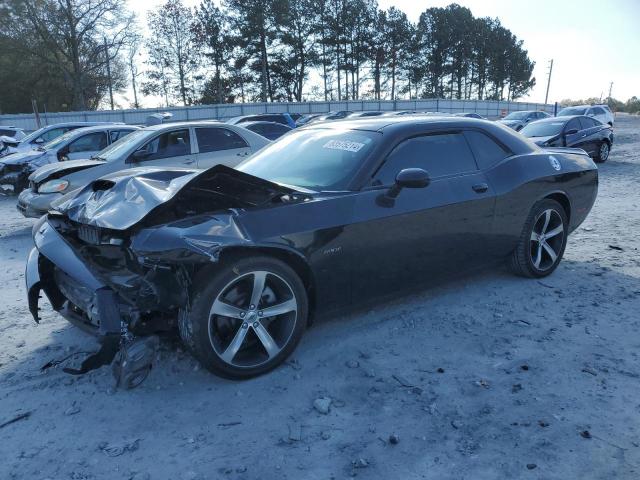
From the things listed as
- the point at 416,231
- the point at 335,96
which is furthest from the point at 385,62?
the point at 416,231

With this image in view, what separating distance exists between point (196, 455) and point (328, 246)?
1.45 m

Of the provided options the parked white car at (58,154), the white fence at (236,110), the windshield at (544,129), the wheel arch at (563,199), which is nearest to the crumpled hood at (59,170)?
the parked white car at (58,154)

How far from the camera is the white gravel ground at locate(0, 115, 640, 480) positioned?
2.37 metres

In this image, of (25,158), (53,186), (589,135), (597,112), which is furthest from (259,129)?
(597,112)

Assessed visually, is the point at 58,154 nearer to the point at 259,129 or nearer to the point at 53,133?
the point at 53,133

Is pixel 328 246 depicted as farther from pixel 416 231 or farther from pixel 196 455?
pixel 196 455

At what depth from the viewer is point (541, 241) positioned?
471cm

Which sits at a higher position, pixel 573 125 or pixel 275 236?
pixel 275 236

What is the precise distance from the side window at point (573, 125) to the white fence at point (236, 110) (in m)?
24.5

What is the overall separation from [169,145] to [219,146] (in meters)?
0.88

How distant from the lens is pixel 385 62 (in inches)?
2160

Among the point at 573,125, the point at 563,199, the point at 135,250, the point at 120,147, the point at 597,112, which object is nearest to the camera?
the point at 135,250

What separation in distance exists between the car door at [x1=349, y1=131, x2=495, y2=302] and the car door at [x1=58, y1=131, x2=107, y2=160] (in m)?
8.54

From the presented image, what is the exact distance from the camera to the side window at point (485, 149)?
4293mm
